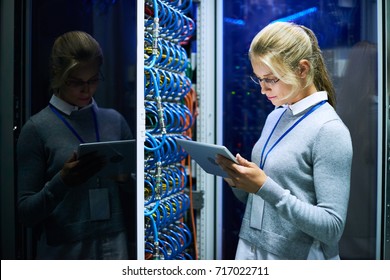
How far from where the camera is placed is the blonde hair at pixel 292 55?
157 centimetres

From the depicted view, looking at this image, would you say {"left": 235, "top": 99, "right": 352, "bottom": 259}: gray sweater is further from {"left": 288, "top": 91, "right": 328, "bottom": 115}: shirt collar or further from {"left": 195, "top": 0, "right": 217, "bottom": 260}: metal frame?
{"left": 195, "top": 0, "right": 217, "bottom": 260}: metal frame

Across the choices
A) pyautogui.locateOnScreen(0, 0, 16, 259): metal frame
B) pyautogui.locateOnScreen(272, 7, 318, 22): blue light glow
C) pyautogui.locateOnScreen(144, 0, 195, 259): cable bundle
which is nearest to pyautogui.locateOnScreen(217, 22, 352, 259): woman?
pyautogui.locateOnScreen(272, 7, 318, 22): blue light glow

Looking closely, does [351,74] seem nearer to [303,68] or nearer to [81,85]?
[303,68]

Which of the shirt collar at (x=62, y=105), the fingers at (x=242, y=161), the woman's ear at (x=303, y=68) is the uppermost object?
the woman's ear at (x=303, y=68)

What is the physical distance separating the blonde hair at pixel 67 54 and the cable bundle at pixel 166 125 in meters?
0.39

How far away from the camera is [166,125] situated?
2080mm

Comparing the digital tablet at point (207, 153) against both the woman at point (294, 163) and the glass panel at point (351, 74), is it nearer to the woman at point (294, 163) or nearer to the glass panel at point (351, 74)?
the woman at point (294, 163)

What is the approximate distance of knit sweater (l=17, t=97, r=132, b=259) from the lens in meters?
1.48

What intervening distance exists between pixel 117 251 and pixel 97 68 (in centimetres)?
80

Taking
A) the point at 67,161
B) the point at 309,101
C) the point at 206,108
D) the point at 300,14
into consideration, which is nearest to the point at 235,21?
the point at 300,14

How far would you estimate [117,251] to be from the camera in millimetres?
1692

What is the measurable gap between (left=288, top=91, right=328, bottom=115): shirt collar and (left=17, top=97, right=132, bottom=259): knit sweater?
2.59 ft

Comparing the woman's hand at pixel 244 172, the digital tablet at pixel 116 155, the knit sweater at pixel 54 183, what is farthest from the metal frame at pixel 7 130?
the woman's hand at pixel 244 172

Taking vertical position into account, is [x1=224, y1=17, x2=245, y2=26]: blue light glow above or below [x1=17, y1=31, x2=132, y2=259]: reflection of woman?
above
